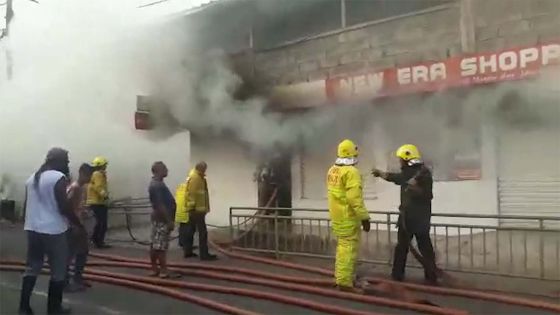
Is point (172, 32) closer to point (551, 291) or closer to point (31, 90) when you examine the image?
point (31, 90)

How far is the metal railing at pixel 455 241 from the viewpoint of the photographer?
702 cm

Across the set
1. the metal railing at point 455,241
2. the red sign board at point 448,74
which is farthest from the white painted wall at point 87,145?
the red sign board at point 448,74

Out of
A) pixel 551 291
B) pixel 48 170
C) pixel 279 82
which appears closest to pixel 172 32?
pixel 279 82

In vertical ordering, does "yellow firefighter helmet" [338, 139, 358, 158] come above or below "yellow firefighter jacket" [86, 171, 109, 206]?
above

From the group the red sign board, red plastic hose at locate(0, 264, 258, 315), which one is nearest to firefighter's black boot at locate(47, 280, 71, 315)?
red plastic hose at locate(0, 264, 258, 315)

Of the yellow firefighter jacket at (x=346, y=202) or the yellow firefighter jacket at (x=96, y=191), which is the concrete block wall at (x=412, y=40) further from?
the yellow firefighter jacket at (x=346, y=202)

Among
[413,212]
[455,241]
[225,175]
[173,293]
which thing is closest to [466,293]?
[413,212]

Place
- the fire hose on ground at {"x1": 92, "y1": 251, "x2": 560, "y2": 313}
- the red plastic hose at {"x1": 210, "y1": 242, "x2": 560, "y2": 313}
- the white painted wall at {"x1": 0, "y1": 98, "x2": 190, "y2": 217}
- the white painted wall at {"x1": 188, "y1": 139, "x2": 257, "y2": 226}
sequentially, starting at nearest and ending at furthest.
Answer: the red plastic hose at {"x1": 210, "y1": 242, "x2": 560, "y2": 313}, the fire hose on ground at {"x1": 92, "y1": 251, "x2": 560, "y2": 313}, the white painted wall at {"x1": 0, "y1": 98, "x2": 190, "y2": 217}, the white painted wall at {"x1": 188, "y1": 139, "x2": 257, "y2": 226}

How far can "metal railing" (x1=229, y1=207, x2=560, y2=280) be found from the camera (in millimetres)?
7020

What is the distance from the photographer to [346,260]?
6.68 meters

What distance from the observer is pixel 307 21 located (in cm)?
1148

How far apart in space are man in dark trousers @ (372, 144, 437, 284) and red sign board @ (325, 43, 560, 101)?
1838 millimetres

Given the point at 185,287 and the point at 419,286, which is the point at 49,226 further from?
the point at 419,286

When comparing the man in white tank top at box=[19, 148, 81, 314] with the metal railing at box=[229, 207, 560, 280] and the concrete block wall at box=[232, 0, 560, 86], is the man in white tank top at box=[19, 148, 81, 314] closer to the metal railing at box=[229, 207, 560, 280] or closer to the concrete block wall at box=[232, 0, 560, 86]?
the metal railing at box=[229, 207, 560, 280]
